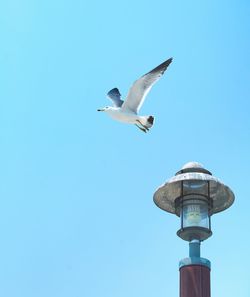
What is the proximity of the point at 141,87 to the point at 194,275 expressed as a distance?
5.00m

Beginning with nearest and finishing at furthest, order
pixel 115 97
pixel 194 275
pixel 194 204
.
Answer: pixel 194 275 → pixel 115 97 → pixel 194 204

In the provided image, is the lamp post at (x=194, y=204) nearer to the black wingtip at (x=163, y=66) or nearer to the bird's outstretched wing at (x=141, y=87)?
the bird's outstretched wing at (x=141, y=87)

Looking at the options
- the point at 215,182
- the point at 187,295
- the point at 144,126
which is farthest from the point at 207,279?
the point at 144,126

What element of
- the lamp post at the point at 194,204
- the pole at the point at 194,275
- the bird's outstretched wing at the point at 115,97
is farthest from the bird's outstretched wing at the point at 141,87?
the pole at the point at 194,275

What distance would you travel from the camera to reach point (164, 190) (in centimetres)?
2728

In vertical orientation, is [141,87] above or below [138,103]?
above

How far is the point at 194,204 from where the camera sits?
26.9 meters

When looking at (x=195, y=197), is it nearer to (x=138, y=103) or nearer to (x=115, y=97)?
(x=115, y=97)

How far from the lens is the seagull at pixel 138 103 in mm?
23672

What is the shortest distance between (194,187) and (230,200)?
1.26 meters

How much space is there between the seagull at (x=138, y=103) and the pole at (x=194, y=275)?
13.1ft

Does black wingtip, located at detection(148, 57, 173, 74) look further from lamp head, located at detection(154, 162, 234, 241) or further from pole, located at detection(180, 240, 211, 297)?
pole, located at detection(180, 240, 211, 297)

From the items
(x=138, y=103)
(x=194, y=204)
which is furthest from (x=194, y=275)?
(x=138, y=103)

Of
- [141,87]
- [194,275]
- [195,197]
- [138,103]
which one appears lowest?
[194,275]
